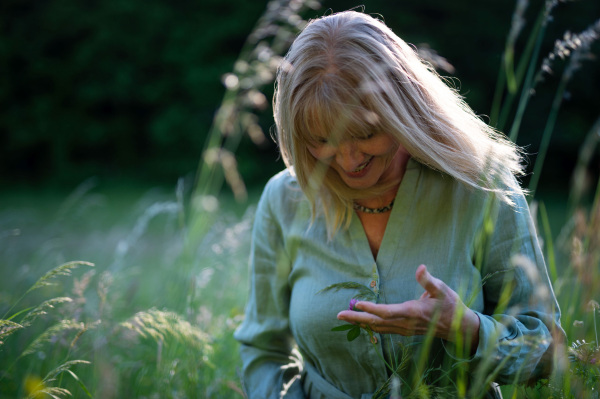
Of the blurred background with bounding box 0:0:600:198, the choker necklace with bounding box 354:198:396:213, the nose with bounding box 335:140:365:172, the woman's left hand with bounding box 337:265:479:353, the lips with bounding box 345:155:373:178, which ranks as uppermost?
the nose with bounding box 335:140:365:172

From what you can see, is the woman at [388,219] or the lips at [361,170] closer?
the woman at [388,219]

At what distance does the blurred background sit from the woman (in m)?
9.08

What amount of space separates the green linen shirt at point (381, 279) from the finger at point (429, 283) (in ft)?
0.57

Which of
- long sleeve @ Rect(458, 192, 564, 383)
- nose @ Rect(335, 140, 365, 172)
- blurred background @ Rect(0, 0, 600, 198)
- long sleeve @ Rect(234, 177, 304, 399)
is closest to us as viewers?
long sleeve @ Rect(458, 192, 564, 383)

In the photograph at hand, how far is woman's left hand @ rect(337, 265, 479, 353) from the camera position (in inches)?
45.3

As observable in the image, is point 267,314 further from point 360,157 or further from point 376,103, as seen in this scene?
point 376,103

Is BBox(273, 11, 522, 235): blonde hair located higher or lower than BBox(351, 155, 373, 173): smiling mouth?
higher

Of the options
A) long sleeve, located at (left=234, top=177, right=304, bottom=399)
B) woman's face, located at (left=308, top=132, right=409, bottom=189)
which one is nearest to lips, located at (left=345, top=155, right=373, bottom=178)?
woman's face, located at (left=308, top=132, right=409, bottom=189)

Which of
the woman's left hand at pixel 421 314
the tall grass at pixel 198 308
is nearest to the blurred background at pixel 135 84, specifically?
the tall grass at pixel 198 308

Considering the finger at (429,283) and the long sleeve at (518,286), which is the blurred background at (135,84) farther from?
the finger at (429,283)

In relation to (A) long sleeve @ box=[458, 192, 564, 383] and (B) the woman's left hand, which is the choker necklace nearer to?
(A) long sleeve @ box=[458, 192, 564, 383]

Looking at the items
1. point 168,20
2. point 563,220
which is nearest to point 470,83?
point 563,220

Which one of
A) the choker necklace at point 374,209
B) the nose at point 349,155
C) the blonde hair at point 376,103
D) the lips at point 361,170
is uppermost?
the blonde hair at point 376,103

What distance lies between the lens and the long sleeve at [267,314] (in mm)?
1740
